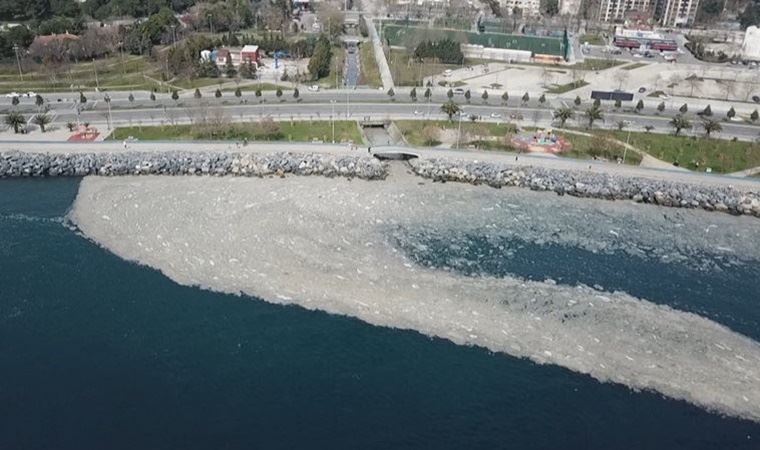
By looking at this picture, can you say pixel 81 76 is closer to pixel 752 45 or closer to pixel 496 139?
pixel 496 139

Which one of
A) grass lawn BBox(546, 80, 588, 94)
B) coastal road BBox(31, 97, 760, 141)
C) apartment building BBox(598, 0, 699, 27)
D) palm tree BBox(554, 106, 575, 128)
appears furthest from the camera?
apartment building BBox(598, 0, 699, 27)

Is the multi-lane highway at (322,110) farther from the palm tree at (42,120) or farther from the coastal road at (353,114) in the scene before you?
the palm tree at (42,120)

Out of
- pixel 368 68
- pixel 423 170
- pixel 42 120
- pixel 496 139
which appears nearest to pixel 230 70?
pixel 368 68

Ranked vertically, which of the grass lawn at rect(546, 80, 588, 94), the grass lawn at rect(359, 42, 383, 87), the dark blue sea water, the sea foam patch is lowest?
the dark blue sea water

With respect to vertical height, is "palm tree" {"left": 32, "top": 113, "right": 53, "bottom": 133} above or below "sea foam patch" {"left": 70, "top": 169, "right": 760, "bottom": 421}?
above

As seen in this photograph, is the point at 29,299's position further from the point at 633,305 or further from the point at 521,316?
the point at 633,305

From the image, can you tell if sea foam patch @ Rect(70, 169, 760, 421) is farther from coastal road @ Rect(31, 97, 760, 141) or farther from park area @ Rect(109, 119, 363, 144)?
coastal road @ Rect(31, 97, 760, 141)

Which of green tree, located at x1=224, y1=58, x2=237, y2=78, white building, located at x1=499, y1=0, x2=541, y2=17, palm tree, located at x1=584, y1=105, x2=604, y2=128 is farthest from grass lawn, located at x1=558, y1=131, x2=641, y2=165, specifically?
white building, located at x1=499, y1=0, x2=541, y2=17
